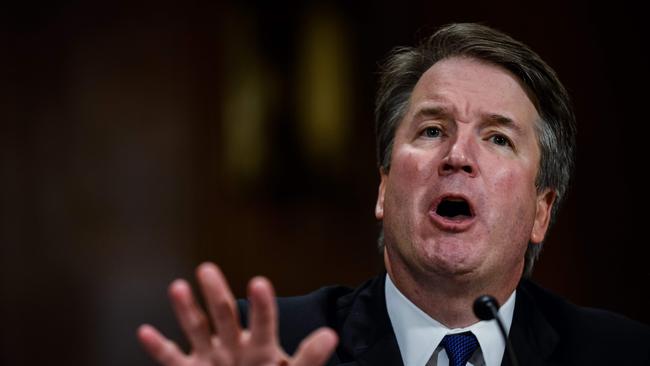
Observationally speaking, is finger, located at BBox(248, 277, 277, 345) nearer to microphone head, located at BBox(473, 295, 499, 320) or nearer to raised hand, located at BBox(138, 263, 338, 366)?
raised hand, located at BBox(138, 263, 338, 366)

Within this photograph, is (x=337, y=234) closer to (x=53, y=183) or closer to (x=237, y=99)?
(x=237, y=99)

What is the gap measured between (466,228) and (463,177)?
11 centimetres

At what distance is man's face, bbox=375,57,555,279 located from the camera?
1886mm

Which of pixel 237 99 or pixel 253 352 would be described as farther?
pixel 237 99

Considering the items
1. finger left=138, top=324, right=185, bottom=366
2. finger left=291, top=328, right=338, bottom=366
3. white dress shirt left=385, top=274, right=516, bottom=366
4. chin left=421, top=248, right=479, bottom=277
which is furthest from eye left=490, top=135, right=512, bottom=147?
finger left=138, top=324, right=185, bottom=366

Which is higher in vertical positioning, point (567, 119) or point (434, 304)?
point (567, 119)

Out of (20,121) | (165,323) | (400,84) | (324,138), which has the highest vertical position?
(400,84)

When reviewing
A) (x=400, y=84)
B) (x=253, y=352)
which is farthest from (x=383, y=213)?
(x=253, y=352)

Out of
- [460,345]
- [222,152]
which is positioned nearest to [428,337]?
[460,345]

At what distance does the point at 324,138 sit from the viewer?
4.41 meters

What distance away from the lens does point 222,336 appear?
52.1 inches

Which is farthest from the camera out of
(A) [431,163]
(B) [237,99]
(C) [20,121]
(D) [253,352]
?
(B) [237,99]

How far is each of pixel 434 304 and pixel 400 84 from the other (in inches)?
22.4

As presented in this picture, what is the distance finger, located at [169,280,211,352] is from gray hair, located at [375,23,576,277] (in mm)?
942
